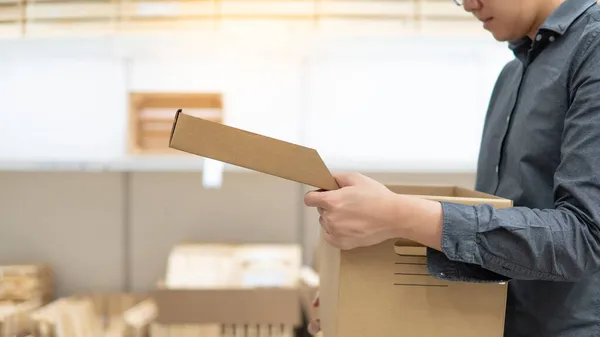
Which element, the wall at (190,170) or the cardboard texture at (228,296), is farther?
the wall at (190,170)

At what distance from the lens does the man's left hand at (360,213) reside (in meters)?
0.78

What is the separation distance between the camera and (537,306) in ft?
2.98

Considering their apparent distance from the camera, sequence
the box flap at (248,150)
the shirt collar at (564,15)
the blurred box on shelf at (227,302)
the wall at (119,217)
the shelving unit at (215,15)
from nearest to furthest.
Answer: the box flap at (248,150)
the shirt collar at (564,15)
the blurred box on shelf at (227,302)
the shelving unit at (215,15)
the wall at (119,217)

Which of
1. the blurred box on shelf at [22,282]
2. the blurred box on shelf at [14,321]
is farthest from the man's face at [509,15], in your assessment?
the blurred box on shelf at [22,282]

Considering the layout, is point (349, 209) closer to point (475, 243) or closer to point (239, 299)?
point (475, 243)

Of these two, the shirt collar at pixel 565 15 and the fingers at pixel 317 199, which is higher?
the shirt collar at pixel 565 15

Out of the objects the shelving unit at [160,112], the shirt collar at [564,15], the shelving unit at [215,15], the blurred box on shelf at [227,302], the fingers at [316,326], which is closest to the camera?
the shirt collar at [564,15]

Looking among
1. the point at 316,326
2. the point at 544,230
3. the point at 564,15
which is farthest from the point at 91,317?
the point at 564,15

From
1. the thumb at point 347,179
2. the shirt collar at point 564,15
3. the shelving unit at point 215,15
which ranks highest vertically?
the shelving unit at point 215,15

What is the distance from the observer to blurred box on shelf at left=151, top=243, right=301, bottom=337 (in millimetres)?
1547

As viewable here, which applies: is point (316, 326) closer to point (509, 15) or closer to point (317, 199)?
point (317, 199)

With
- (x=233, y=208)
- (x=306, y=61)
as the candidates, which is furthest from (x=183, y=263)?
(x=306, y=61)

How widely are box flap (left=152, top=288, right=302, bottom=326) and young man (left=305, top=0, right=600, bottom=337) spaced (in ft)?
→ 2.47

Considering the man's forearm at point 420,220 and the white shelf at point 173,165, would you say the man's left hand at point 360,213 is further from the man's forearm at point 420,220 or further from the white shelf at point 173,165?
the white shelf at point 173,165
